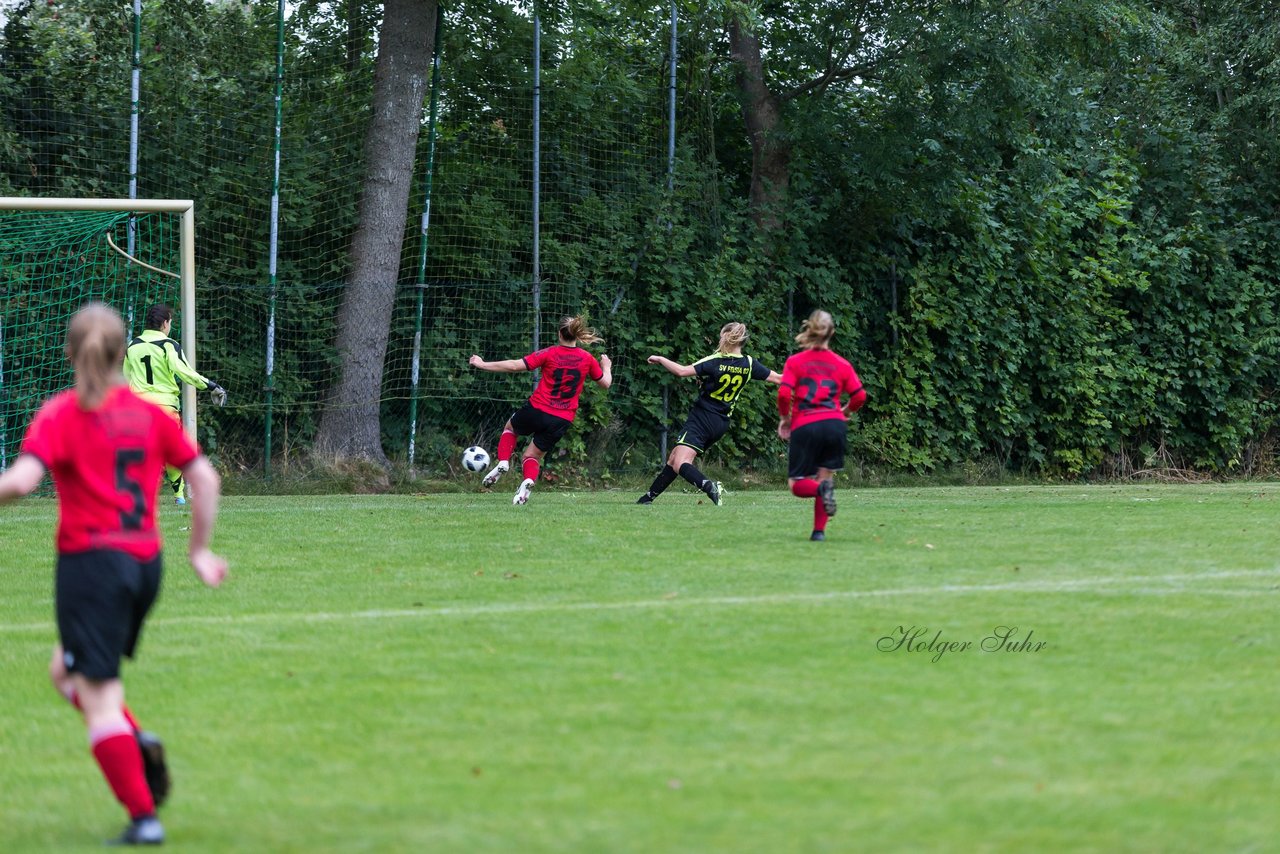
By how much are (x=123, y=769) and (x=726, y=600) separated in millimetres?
4218

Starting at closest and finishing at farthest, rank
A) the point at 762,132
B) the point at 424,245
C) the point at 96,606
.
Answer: the point at 96,606
the point at 424,245
the point at 762,132

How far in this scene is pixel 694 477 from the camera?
48.9ft

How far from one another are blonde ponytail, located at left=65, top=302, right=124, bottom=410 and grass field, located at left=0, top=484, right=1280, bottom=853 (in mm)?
1178

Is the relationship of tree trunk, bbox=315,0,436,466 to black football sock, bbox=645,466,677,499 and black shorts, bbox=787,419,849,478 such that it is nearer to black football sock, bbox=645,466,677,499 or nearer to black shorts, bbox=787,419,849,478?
black football sock, bbox=645,466,677,499

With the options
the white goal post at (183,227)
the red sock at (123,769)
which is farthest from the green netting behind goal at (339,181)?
Answer: the red sock at (123,769)

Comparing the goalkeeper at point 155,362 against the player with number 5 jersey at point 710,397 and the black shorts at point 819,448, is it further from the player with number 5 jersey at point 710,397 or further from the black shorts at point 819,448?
the black shorts at point 819,448

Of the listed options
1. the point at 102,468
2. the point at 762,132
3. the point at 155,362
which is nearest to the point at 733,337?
the point at 155,362

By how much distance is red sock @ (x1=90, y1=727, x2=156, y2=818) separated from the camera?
13.7 feet

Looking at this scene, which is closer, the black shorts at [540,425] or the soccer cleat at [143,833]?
the soccer cleat at [143,833]

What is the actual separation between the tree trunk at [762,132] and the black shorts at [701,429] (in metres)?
6.56

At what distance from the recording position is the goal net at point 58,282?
1623 centimetres

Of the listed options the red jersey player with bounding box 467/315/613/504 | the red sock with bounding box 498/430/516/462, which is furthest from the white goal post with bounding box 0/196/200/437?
the red sock with bounding box 498/430/516/462

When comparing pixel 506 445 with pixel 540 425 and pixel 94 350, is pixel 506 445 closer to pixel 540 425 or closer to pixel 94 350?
pixel 540 425

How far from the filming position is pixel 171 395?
48.0 feet
